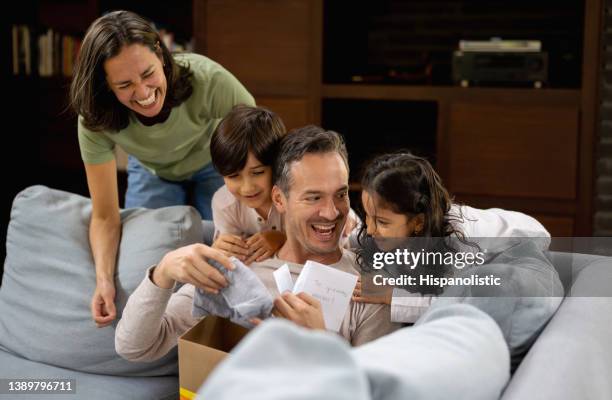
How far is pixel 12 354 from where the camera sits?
2.22 metres

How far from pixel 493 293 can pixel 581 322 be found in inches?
6.5

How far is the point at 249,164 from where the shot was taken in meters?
1.93

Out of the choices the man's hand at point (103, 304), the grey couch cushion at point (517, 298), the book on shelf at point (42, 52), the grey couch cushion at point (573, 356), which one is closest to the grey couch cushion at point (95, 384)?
the man's hand at point (103, 304)

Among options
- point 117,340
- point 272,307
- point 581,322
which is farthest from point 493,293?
point 117,340

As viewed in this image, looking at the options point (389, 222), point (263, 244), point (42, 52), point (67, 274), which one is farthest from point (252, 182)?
point (42, 52)

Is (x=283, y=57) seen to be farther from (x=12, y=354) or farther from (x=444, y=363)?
(x=444, y=363)

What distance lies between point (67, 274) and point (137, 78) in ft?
1.83

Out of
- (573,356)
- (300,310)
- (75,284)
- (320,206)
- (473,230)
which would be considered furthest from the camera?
(75,284)

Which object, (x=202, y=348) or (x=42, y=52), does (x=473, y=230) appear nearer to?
(x=202, y=348)

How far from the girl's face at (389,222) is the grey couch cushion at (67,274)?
0.67 m

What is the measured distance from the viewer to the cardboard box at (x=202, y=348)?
4.54 ft

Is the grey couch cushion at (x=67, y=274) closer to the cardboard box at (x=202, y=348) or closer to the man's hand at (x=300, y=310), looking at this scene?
the cardboard box at (x=202, y=348)

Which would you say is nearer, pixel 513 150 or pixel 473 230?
pixel 473 230

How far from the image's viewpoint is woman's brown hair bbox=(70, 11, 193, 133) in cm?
207
